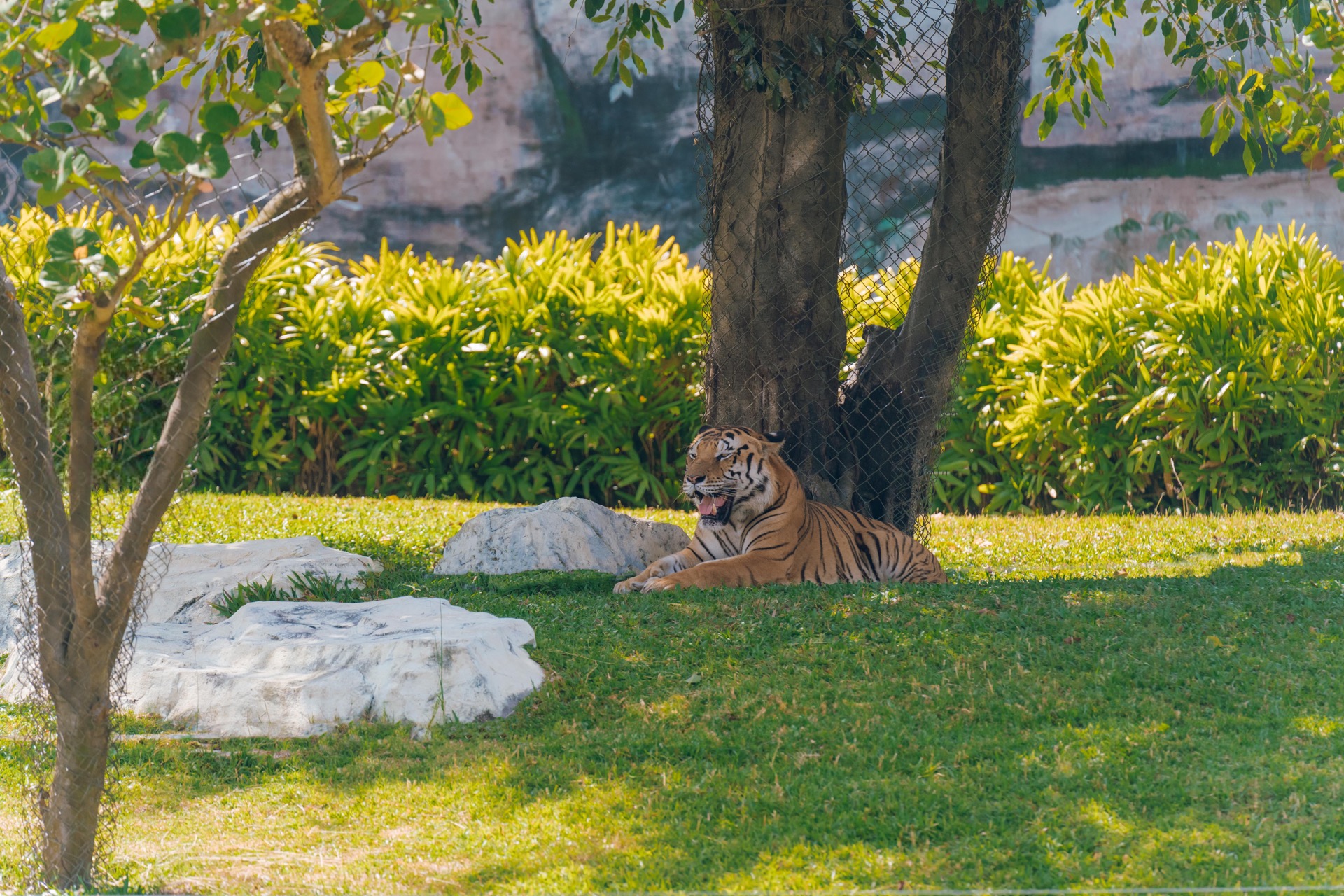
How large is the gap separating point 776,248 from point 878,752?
317 centimetres

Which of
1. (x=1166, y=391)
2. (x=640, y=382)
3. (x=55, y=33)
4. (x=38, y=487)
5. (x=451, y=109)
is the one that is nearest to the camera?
(x=55, y=33)

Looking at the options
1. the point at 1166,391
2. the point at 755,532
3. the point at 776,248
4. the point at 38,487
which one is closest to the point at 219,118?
the point at 38,487

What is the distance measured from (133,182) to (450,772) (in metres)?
1.86

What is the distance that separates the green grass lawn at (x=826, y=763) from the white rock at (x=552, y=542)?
0.72 metres

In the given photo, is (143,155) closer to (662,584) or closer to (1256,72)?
(662,584)

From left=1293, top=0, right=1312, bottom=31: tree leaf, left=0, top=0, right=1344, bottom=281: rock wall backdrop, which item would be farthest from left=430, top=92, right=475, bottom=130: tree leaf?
left=0, top=0, right=1344, bottom=281: rock wall backdrop

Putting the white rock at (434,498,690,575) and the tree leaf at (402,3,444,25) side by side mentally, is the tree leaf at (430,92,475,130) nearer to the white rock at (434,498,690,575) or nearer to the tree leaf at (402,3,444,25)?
the tree leaf at (402,3,444,25)

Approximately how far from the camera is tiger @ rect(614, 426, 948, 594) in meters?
5.75

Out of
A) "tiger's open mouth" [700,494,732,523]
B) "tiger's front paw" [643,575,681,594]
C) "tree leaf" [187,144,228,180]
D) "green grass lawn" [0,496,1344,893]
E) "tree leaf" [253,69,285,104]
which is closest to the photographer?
"tree leaf" [187,144,228,180]

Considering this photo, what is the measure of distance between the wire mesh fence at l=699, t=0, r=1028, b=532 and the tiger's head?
22.8 inches

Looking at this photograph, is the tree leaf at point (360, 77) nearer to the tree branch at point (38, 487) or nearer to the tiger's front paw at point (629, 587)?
the tree branch at point (38, 487)

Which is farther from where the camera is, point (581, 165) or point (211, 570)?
point (581, 165)

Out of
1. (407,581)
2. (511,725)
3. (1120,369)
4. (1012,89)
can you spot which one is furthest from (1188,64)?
(511,725)

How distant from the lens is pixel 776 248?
631 centimetres
